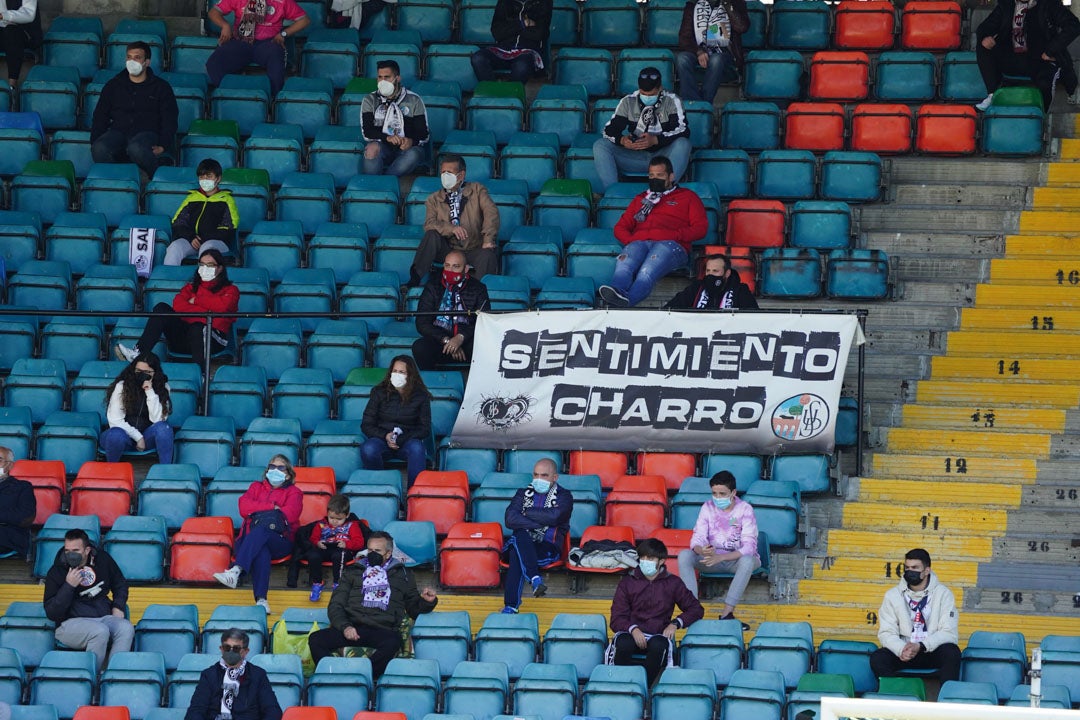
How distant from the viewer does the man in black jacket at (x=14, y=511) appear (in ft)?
50.3

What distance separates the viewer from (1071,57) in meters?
20.1

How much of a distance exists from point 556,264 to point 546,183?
109cm

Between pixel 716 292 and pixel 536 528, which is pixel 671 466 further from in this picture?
pixel 536 528

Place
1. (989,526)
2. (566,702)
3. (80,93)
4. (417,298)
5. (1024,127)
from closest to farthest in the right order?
(566,702) → (989,526) → (417,298) → (1024,127) → (80,93)

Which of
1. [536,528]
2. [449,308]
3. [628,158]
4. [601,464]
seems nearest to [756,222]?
[628,158]

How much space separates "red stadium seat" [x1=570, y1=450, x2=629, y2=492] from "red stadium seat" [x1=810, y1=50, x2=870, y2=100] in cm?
523

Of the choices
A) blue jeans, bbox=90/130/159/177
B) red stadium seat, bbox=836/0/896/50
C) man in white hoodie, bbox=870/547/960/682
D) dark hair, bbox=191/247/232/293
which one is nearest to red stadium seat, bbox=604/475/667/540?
man in white hoodie, bbox=870/547/960/682

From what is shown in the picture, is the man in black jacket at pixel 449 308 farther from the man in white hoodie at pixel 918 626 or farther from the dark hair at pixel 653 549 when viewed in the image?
the man in white hoodie at pixel 918 626

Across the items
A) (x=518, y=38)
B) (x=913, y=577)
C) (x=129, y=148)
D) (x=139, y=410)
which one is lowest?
(x=913, y=577)

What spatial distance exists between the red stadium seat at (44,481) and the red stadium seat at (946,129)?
8317 mm

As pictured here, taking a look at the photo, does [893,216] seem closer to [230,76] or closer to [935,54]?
[935,54]

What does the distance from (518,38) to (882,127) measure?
357 centimetres

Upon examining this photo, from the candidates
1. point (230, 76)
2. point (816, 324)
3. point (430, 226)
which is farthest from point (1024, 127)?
point (230, 76)

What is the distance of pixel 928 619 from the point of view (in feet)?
46.1
